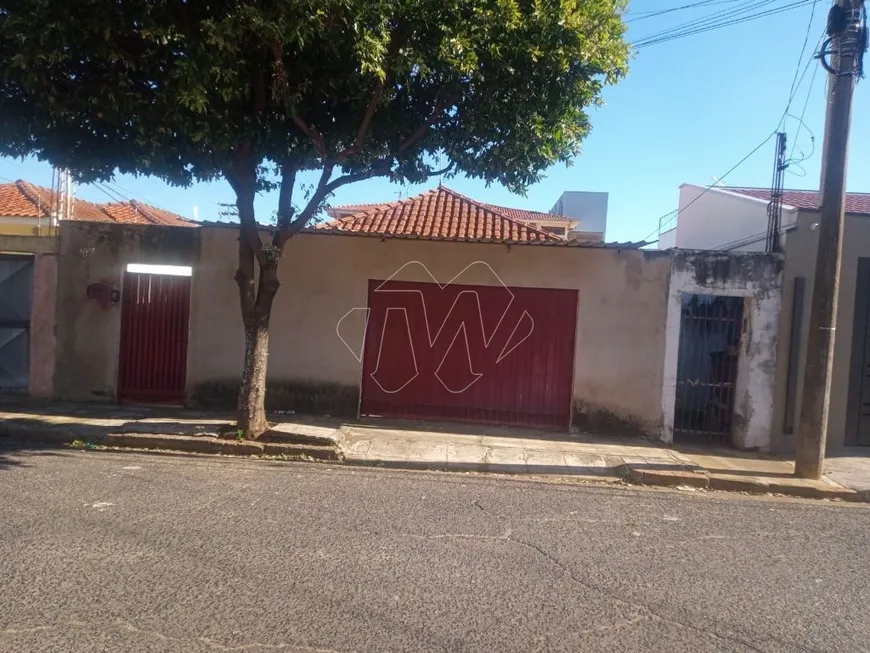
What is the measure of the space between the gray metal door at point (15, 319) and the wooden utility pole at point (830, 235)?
35.8 ft

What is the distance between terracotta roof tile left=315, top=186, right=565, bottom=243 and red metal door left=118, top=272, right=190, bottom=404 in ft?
8.36

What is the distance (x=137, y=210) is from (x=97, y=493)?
57.1 feet

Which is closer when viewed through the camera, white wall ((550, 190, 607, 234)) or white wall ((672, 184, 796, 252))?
white wall ((672, 184, 796, 252))

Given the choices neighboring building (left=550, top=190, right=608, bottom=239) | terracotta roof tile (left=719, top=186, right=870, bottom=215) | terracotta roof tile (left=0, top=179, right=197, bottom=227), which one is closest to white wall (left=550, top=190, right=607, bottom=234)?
neighboring building (left=550, top=190, right=608, bottom=239)

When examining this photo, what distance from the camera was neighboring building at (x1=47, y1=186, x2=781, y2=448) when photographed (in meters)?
9.67

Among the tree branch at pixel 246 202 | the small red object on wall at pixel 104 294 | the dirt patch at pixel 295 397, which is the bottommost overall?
the dirt patch at pixel 295 397

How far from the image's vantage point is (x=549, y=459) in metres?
8.09

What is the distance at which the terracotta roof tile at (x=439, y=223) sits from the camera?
388 inches

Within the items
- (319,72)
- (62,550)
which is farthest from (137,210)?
(62,550)

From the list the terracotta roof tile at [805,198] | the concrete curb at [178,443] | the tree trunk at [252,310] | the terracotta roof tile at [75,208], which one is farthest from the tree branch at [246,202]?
the terracotta roof tile at [75,208]

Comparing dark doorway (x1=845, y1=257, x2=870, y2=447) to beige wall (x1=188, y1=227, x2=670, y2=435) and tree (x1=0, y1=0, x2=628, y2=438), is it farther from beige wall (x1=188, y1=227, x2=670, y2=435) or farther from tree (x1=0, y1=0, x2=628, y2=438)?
tree (x1=0, y1=0, x2=628, y2=438)

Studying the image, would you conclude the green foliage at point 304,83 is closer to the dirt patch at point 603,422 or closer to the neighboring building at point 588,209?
the dirt patch at point 603,422

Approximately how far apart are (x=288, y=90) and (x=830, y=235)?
6320 millimetres

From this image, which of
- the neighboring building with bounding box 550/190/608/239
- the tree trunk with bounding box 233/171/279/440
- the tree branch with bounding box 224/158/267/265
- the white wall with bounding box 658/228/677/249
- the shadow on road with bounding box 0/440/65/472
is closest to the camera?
the shadow on road with bounding box 0/440/65/472
